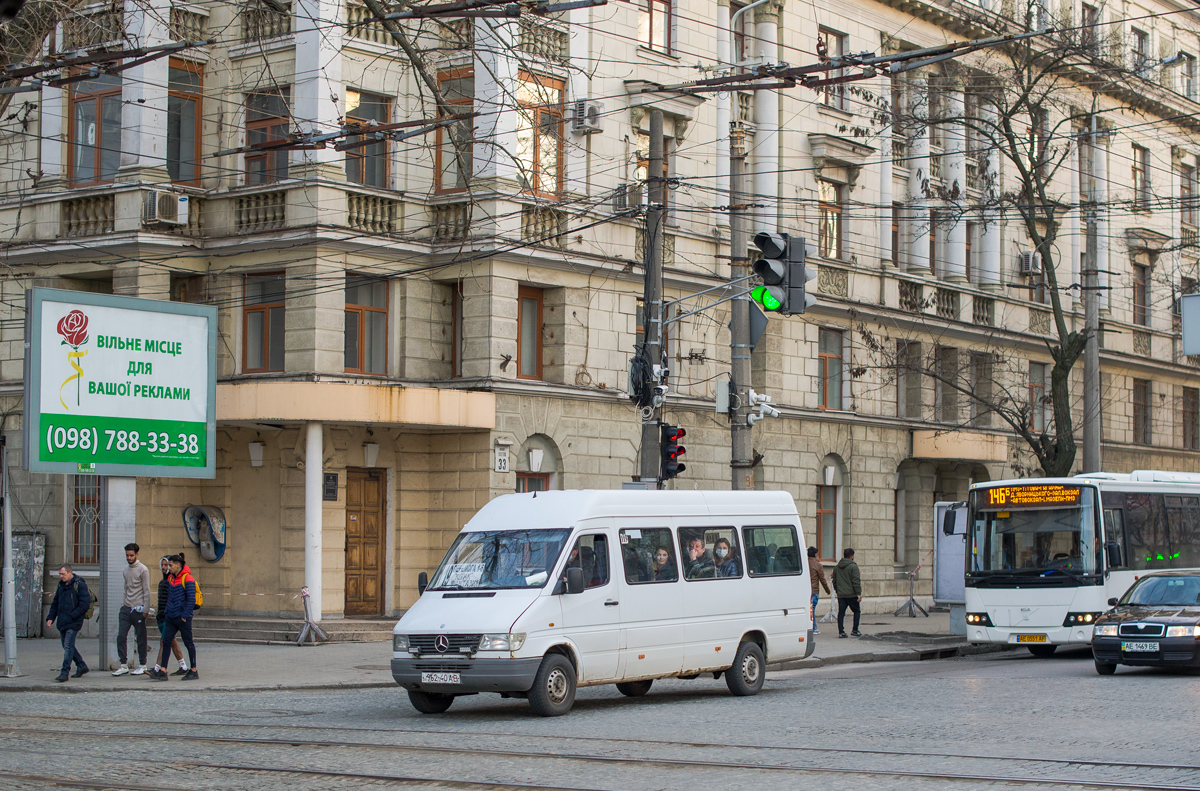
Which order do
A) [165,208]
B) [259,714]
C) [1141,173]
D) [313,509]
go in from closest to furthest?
[259,714]
[313,509]
[165,208]
[1141,173]

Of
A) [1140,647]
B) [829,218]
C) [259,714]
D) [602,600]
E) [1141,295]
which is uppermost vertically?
[829,218]

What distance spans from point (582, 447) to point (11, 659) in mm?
12549

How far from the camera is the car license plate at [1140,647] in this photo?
65.9ft

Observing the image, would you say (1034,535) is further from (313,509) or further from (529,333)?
(313,509)

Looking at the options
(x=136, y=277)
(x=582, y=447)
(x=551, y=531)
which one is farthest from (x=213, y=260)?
(x=551, y=531)

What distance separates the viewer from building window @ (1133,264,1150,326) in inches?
1980

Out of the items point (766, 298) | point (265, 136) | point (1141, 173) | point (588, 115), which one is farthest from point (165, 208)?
point (1141, 173)

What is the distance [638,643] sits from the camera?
16812 millimetres

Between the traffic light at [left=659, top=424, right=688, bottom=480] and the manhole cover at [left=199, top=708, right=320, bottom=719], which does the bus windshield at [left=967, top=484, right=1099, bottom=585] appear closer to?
the traffic light at [left=659, top=424, right=688, bottom=480]

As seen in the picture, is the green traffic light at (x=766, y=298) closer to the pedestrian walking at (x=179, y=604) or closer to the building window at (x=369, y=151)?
the pedestrian walking at (x=179, y=604)

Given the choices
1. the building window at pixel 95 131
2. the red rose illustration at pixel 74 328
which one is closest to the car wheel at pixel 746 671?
the red rose illustration at pixel 74 328

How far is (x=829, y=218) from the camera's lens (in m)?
37.8

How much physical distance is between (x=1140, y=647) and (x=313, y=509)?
14.5 meters

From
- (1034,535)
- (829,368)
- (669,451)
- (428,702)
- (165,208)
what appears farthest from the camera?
(829,368)
